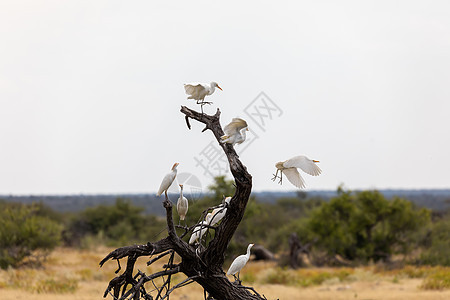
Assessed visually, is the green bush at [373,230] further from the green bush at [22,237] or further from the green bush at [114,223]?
the green bush at [114,223]

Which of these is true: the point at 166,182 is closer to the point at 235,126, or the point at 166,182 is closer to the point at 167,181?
the point at 167,181

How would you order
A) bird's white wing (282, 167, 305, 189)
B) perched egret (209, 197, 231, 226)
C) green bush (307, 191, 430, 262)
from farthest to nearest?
green bush (307, 191, 430, 262) → bird's white wing (282, 167, 305, 189) → perched egret (209, 197, 231, 226)

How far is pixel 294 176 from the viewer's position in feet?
17.5

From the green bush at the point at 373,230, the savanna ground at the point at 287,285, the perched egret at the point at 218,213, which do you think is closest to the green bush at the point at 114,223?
the green bush at the point at 373,230

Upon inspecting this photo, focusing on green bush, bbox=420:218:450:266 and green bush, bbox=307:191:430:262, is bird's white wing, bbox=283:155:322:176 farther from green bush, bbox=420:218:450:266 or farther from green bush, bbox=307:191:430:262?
green bush, bbox=307:191:430:262

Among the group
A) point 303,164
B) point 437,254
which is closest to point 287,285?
point 437,254

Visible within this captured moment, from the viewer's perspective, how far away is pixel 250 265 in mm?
23625

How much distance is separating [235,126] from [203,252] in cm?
128

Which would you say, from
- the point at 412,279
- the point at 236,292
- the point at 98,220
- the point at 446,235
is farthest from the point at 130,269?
the point at 98,220

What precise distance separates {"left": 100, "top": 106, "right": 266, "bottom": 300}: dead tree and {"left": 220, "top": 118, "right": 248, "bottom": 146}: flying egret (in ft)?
0.26

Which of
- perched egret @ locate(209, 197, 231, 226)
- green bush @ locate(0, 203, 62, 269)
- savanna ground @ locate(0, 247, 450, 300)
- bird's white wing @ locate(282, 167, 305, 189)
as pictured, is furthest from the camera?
green bush @ locate(0, 203, 62, 269)

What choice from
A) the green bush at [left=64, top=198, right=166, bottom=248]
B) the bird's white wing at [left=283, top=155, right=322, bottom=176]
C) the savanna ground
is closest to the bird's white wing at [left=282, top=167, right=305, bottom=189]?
the bird's white wing at [left=283, top=155, right=322, bottom=176]

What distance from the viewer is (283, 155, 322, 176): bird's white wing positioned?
507cm

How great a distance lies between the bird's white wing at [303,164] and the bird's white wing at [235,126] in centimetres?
53
